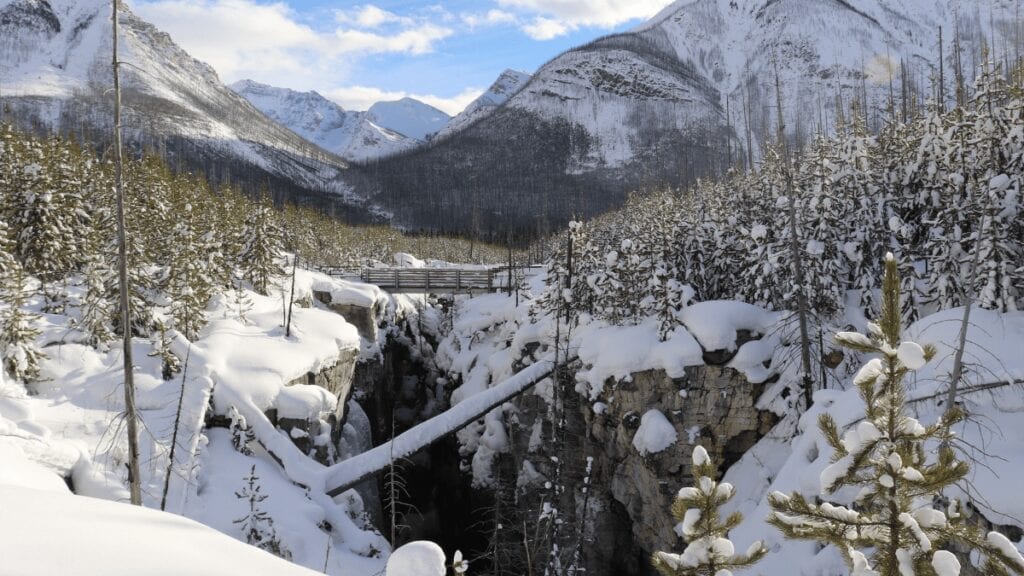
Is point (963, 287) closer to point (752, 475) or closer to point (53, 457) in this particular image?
point (752, 475)

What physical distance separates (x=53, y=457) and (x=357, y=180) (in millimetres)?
189464

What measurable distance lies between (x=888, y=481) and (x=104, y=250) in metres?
29.0

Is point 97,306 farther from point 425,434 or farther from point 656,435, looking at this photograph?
point 656,435

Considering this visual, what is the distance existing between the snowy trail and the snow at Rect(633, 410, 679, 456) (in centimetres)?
469

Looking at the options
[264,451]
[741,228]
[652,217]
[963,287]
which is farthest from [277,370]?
[963,287]

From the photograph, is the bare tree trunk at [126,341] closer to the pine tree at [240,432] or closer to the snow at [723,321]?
the pine tree at [240,432]

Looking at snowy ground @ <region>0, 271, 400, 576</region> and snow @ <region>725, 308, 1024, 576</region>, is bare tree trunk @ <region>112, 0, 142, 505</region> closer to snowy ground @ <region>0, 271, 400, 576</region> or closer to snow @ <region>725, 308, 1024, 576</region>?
snowy ground @ <region>0, 271, 400, 576</region>

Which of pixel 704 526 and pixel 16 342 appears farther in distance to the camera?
pixel 16 342

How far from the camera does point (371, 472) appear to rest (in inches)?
750

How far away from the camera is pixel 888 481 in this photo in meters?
3.92

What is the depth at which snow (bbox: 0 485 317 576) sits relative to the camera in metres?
3.60

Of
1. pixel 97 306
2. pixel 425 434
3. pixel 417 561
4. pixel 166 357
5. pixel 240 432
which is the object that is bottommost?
pixel 425 434

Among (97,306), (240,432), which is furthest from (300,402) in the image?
(97,306)

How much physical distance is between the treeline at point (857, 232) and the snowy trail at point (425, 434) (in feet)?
15.8
